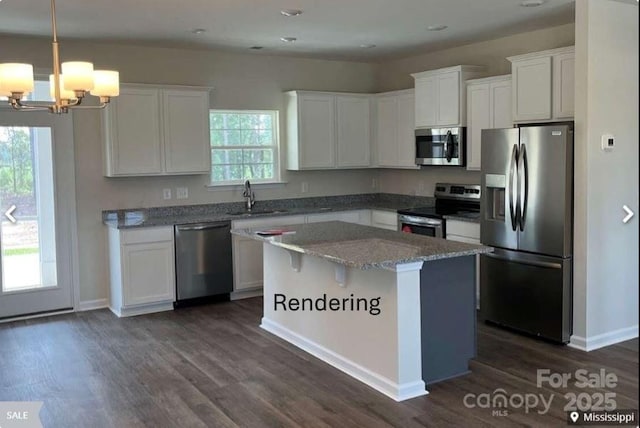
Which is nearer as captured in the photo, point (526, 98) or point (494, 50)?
point (526, 98)

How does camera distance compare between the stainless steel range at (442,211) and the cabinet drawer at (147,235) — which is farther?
the stainless steel range at (442,211)

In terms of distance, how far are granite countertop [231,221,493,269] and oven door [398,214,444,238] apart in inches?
51.4

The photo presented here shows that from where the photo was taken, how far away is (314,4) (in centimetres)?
466

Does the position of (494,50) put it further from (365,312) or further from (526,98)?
(365,312)

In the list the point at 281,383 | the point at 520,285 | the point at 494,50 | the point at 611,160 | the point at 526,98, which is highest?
the point at 494,50

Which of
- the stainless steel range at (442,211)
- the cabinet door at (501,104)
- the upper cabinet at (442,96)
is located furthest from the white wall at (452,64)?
the cabinet door at (501,104)

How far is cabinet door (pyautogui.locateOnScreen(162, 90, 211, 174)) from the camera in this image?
20.5ft

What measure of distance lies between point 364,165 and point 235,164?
5.17ft

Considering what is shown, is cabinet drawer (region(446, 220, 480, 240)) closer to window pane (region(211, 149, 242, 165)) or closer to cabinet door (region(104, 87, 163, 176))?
window pane (region(211, 149, 242, 165))

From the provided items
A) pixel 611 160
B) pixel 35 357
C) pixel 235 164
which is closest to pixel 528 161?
pixel 611 160

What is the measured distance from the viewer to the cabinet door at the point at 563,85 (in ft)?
16.0

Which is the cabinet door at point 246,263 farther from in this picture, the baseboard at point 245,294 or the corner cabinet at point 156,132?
the corner cabinet at point 156,132

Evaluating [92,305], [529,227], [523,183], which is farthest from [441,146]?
[92,305]

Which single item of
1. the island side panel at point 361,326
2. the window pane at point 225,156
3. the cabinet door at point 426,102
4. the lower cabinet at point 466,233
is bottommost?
the island side panel at point 361,326
